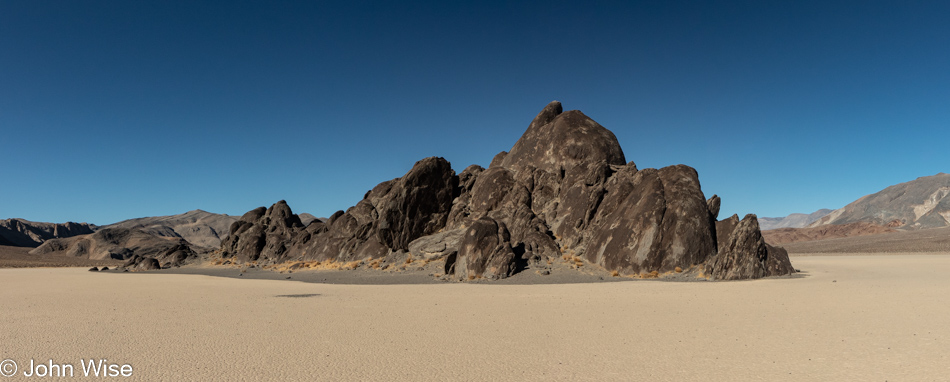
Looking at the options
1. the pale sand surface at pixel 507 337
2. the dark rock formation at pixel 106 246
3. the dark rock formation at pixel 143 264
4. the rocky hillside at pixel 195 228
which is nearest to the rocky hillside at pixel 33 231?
the rocky hillside at pixel 195 228

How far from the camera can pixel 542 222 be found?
34.3m

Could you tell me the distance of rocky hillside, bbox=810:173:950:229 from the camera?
429 ft

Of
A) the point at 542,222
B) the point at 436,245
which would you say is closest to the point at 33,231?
the point at 436,245

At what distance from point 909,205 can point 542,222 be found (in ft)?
625

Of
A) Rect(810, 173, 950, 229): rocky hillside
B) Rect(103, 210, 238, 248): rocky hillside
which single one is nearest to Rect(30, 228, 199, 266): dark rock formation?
Rect(103, 210, 238, 248): rocky hillside

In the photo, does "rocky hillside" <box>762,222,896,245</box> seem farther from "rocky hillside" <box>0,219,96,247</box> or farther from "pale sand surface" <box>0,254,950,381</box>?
"rocky hillside" <box>0,219,96,247</box>

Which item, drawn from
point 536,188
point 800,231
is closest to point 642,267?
point 536,188

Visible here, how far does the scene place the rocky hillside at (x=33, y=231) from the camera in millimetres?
105831

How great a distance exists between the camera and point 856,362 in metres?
7.00

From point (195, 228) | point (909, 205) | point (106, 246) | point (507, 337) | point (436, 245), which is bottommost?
point (507, 337)

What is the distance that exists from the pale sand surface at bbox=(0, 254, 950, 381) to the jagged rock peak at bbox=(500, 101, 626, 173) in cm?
2625

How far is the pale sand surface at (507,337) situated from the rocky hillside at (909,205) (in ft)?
517

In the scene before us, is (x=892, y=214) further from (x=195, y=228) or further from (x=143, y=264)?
(x=195, y=228)

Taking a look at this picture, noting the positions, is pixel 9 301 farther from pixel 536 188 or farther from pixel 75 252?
pixel 75 252
